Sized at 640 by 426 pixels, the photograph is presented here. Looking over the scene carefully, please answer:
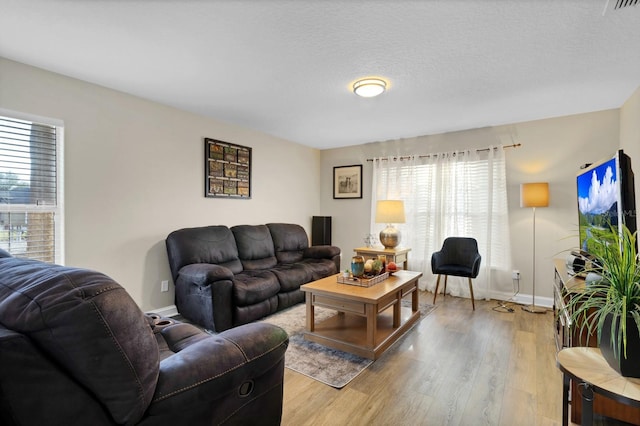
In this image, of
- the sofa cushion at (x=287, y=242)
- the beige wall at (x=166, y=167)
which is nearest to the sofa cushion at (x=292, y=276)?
the sofa cushion at (x=287, y=242)

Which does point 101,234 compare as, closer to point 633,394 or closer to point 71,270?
point 71,270

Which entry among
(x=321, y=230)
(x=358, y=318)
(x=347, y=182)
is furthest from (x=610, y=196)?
(x=321, y=230)

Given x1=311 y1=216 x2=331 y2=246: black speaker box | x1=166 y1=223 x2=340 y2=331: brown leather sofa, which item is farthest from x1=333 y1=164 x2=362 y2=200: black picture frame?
x1=166 y1=223 x2=340 y2=331: brown leather sofa

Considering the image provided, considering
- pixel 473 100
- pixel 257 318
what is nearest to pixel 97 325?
pixel 257 318

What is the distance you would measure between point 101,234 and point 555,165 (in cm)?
517

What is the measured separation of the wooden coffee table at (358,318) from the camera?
2484 mm

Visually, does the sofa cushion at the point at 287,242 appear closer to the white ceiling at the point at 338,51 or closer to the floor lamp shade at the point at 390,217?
the floor lamp shade at the point at 390,217

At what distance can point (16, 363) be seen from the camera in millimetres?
763

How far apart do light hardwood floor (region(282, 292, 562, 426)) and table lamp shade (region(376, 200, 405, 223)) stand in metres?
1.73

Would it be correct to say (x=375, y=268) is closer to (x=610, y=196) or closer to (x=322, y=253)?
(x=322, y=253)

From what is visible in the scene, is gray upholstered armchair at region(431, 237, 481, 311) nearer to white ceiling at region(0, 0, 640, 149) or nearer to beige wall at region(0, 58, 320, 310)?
white ceiling at region(0, 0, 640, 149)

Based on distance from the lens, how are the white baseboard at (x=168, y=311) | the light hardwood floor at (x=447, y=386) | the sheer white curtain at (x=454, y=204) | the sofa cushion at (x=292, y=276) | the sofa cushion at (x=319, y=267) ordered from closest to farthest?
the light hardwood floor at (x=447, y=386) → the white baseboard at (x=168, y=311) → the sofa cushion at (x=292, y=276) → the sofa cushion at (x=319, y=267) → the sheer white curtain at (x=454, y=204)

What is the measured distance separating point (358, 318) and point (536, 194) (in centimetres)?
257

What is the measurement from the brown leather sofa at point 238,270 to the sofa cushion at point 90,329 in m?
1.99
